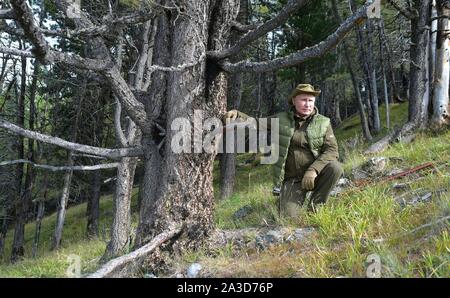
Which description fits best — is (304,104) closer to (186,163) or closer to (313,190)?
(313,190)

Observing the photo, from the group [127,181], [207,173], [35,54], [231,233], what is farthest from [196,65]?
[127,181]

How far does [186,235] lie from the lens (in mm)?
3938

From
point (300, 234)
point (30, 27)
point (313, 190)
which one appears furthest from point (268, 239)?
point (30, 27)

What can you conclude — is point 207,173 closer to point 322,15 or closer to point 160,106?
point 160,106

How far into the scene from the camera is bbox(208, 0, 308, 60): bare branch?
3301 mm

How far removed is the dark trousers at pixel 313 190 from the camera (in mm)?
4641

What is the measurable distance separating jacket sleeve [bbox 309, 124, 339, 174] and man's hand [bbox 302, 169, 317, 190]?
9cm

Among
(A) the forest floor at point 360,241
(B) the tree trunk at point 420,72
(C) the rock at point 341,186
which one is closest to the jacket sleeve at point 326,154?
(A) the forest floor at point 360,241

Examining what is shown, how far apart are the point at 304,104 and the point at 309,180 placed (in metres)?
0.91

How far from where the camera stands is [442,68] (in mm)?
9359

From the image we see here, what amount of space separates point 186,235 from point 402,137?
6830 mm

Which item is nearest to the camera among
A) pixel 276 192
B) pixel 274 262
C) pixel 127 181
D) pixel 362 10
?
pixel 362 10

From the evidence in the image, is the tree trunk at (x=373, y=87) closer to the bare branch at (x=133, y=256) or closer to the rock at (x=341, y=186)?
the rock at (x=341, y=186)

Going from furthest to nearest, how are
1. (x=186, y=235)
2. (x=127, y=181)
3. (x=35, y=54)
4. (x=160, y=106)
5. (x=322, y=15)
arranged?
(x=322, y=15)
(x=127, y=181)
(x=160, y=106)
(x=186, y=235)
(x=35, y=54)
